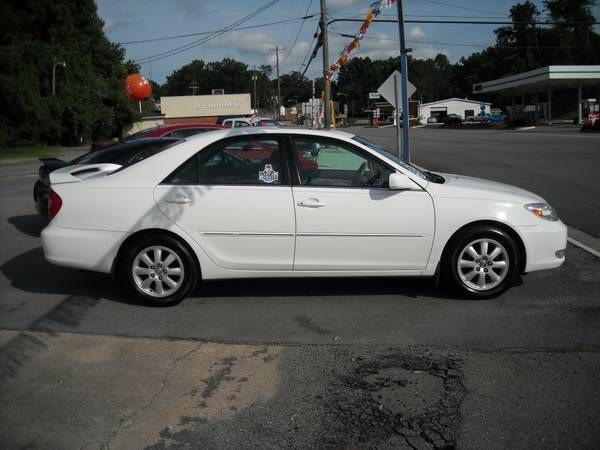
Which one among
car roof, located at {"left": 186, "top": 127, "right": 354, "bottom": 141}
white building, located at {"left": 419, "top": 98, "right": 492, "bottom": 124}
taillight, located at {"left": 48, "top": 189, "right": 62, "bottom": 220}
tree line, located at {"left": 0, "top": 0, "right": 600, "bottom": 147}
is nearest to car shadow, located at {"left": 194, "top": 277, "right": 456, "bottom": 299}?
car roof, located at {"left": 186, "top": 127, "right": 354, "bottom": 141}

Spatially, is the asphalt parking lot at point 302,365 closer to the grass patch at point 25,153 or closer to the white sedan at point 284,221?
the white sedan at point 284,221

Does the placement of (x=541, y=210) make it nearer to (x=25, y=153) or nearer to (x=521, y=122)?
(x=25, y=153)

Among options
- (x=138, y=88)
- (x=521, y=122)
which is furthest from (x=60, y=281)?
(x=521, y=122)

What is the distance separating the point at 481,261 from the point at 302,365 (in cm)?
213

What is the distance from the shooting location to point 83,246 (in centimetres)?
554

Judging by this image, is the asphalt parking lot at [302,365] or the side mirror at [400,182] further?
the side mirror at [400,182]

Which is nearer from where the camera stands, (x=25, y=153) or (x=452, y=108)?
(x=25, y=153)

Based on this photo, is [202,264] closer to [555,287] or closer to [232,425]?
[232,425]

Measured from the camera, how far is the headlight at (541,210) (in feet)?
18.5

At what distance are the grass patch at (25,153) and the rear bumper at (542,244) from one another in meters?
32.5

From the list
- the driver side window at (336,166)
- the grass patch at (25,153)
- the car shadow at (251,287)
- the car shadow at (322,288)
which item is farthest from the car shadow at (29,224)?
the grass patch at (25,153)

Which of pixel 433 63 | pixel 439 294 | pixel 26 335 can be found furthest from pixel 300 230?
pixel 433 63

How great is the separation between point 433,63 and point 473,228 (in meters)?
165

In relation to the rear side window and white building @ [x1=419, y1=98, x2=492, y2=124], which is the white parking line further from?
white building @ [x1=419, y1=98, x2=492, y2=124]
